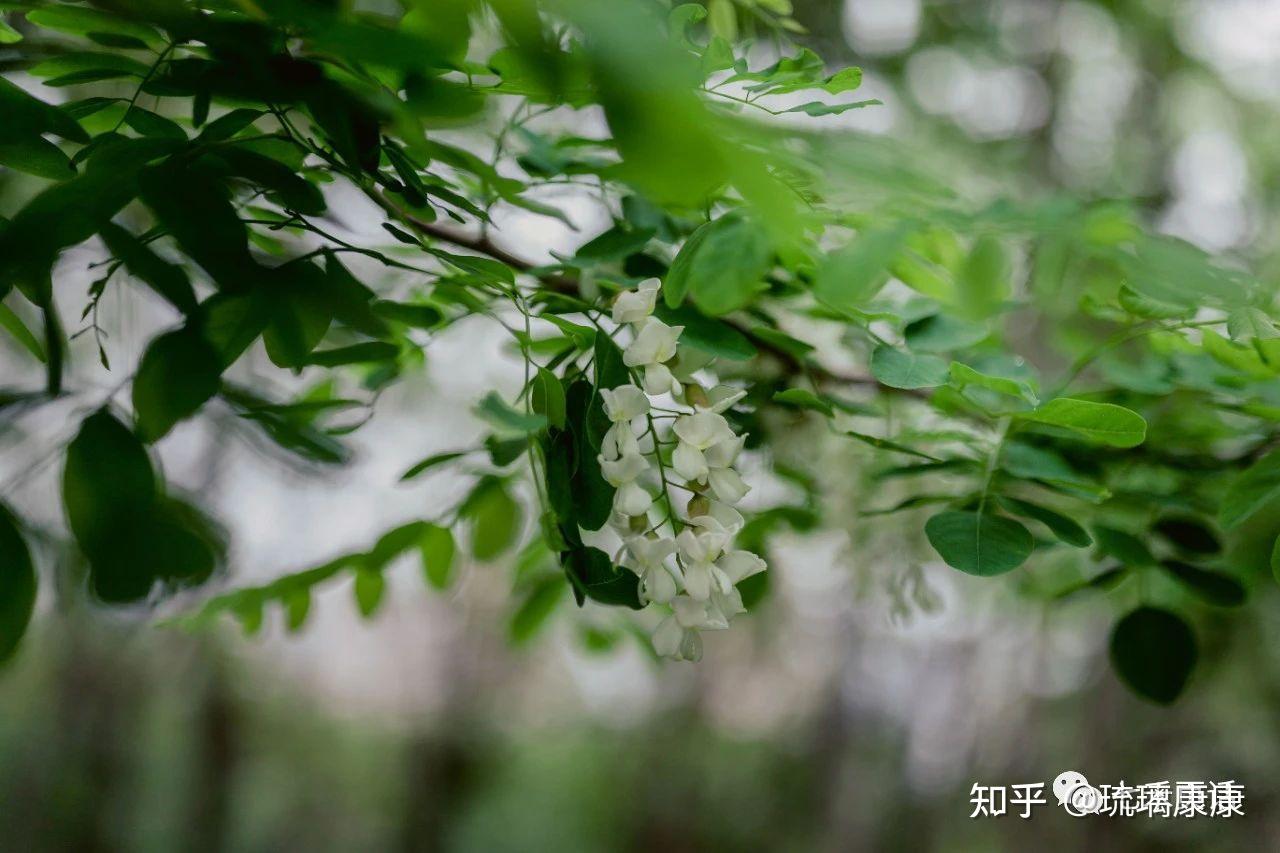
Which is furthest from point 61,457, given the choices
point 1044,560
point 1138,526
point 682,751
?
point 682,751

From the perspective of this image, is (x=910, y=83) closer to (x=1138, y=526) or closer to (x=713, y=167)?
(x=1138, y=526)

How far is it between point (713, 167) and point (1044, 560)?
1041 millimetres

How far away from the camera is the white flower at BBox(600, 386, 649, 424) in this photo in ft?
1.27

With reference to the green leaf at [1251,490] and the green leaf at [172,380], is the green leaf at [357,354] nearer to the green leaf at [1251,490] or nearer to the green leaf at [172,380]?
the green leaf at [172,380]

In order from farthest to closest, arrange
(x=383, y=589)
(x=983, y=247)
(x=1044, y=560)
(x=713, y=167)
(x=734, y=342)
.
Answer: (x=1044, y=560) < (x=383, y=589) < (x=734, y=342) < (x=983, y=247) < (x=713, y=167)

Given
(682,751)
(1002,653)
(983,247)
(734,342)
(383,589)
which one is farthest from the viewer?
(682,751)

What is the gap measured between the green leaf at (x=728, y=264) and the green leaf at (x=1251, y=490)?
1.07 feet

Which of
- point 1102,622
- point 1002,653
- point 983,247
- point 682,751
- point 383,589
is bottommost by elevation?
point 682,751

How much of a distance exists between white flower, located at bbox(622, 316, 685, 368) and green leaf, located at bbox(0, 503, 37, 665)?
263 mm

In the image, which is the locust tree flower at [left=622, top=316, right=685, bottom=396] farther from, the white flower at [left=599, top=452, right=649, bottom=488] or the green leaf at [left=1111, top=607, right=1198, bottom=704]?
the green leaf at [left=1111, top=607, right=1198, bottom=704]

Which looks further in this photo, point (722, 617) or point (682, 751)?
point (682, 751)

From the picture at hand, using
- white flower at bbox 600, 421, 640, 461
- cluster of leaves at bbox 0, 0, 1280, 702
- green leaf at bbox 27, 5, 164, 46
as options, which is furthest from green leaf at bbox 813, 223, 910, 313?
green leaf at bbox 27, 5, 164, 46

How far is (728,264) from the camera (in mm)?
345

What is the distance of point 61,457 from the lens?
1.22 feet
